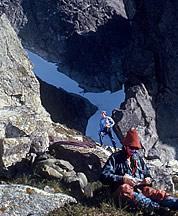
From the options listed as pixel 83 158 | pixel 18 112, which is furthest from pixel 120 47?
pixel 83 158

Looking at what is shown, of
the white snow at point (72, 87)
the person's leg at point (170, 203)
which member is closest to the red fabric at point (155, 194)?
the person's leg at point (170, 203)

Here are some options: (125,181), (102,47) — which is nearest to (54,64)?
(102,47)

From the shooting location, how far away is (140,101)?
1280 inches

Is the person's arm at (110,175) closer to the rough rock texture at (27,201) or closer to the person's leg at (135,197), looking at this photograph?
the person's leg at (135,197)

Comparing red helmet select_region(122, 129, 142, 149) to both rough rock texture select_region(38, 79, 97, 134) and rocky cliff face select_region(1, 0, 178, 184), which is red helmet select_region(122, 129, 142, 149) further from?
rough rock texture select_region(38, 79, 97, 134)

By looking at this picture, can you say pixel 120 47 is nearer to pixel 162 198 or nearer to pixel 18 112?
pixel 18 112

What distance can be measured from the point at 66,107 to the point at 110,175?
31247 millimetres

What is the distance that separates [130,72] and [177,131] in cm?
1079

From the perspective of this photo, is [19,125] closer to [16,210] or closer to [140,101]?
[16,210]

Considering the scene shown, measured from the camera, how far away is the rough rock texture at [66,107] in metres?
34.7

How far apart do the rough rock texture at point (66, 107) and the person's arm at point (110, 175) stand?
1090 inches

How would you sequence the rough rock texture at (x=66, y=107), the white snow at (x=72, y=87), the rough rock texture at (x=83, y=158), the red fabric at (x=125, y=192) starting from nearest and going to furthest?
the red fabric at (x=125, y=192)
the rough rock texture at (x=83, y=158)
the rough rock texture at (x=66, y=107)
the white snow at (x=72, y=87)

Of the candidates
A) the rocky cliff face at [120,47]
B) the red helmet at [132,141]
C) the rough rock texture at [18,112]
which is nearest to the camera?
the red helmet at [132,141]

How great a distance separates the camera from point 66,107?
36344mm
